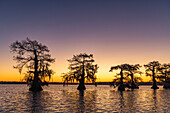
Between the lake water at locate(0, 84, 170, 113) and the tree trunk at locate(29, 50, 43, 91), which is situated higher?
the tree trunk at locate(29, 50, 43, 91)

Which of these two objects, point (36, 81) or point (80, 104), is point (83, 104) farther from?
point (36, 81)

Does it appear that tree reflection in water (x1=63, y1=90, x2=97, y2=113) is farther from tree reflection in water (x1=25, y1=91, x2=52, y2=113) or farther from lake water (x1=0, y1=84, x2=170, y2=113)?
tree reflection in water (x1=25, y1=91, x2=52, y2=113)

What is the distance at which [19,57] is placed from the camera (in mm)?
39000

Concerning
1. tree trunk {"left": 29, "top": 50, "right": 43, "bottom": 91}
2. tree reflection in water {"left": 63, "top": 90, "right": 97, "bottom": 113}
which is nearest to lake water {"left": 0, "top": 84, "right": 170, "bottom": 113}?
tree reflection in water {"left": 63, "top": 90, "right": 97, "bottom": 113}

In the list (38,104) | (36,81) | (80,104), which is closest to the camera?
(38,104)

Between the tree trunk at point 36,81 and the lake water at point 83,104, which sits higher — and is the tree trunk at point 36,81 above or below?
above

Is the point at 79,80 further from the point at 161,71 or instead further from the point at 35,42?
the point at 161,71

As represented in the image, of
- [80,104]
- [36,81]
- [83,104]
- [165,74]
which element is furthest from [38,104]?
[165,74]

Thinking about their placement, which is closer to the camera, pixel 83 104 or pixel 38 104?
pixel 38 104

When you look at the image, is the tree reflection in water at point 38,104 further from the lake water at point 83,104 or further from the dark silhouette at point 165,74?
the dark silhouette at point 165,74

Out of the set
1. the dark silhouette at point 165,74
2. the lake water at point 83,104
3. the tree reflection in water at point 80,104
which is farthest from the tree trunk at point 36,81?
the dark silhouette at point 165,74

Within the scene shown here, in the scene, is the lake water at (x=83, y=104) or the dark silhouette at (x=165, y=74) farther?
the dark silhouette at (x=165, y=74)

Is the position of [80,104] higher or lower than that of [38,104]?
lower

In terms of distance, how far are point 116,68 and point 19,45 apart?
3060 cm
